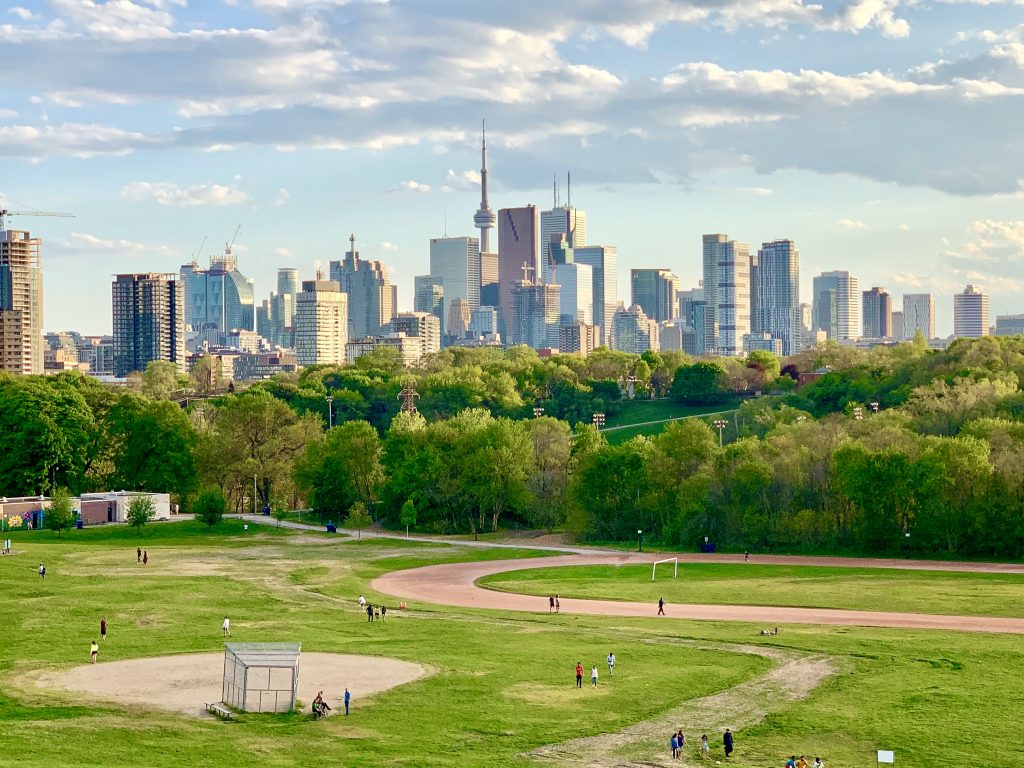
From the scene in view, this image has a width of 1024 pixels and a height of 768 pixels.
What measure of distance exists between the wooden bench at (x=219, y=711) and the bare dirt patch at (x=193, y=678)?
0.33m

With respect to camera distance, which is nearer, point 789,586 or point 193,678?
point 193,678

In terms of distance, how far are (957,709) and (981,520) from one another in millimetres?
52689

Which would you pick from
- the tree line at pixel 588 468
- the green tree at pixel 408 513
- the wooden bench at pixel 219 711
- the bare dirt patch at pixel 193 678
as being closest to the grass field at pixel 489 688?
the wooden bench at pixel 219 711

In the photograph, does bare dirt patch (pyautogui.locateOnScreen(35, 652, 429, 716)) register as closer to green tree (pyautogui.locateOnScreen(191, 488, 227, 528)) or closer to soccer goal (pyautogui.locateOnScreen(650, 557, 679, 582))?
soccer goal (pyautogui.locateOnScreen(650, 557, 679, 582))

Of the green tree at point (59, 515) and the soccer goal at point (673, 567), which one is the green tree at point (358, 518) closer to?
the green tree at point (59, 515)

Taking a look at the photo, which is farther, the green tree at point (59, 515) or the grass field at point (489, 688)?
the green tree at point (59, 515)

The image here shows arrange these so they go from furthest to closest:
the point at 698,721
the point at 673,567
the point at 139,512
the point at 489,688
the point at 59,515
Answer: the point at 139,512
the point at 59,515
the point at 673,567
the point at 489,688
the point at 698,721

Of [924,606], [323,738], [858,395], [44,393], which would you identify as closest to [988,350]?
[858,395]

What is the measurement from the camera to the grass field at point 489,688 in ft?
156

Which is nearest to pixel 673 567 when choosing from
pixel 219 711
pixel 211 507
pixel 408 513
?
pixel 408 513

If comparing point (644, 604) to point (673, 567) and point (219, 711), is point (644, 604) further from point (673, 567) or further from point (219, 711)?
point (219, 711)

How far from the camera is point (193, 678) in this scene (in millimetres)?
58406

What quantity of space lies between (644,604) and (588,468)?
1501 inches

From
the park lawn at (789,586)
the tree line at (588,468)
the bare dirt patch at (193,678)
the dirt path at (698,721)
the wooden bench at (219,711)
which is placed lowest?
the dirt path at (698,721)
